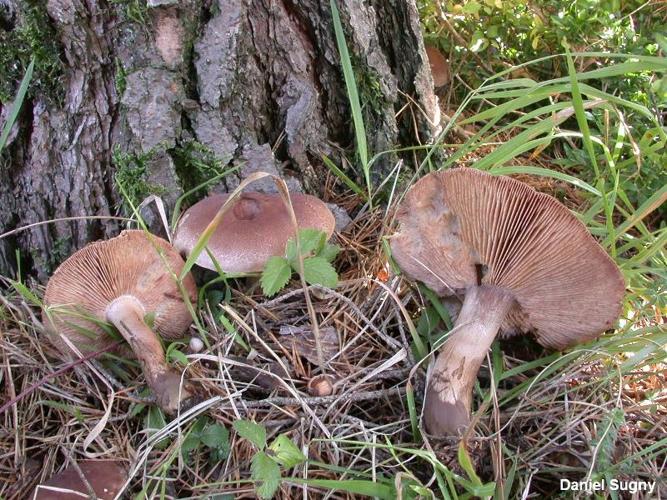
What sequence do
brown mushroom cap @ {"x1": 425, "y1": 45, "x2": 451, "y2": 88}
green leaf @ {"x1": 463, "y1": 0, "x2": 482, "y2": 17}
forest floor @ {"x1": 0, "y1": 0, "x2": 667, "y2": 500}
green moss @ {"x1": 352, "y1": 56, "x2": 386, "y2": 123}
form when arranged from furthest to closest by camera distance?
brown mushroom cap @ {"x1": 425, "y1": 45, "x2": 451, "y2": 88} < green leaf @ {"x1": 463, "y1": 0, "x2": 482, "y2": 17} < green moss @ {"x1": 352, "y1": 56, "x2": 386, "y2": 123} < forest floor @ {"x1": 0, "y1": 0, "x2": 667, "y2": 500}

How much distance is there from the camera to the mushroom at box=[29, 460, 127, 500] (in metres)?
1.58

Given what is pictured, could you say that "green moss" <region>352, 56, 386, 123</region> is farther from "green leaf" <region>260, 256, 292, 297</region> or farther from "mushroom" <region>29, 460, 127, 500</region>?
"mushroom" <region>29, 460, 127, 500</region>

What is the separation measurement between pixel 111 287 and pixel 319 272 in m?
0.74

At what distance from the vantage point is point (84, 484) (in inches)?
62.6

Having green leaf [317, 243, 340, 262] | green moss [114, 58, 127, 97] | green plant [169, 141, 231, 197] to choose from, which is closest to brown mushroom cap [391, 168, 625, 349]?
green leaf [317, 243, 340, 262]

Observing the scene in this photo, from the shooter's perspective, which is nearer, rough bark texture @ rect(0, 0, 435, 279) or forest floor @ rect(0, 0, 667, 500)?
forest floor @ rect(0, 0, 667, 500)

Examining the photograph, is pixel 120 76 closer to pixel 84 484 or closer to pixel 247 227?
pixel 247 227

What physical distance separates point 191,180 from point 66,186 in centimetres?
46

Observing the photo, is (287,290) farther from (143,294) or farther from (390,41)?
(390,41)

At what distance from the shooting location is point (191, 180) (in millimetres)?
2262

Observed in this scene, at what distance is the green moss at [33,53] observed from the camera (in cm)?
202

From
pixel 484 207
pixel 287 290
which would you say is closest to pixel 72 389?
pixel 287 290

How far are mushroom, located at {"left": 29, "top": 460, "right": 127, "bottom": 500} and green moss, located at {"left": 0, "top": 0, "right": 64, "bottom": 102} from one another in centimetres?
129

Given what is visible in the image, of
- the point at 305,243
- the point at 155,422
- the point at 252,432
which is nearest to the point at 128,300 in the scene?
the point at 155,422
